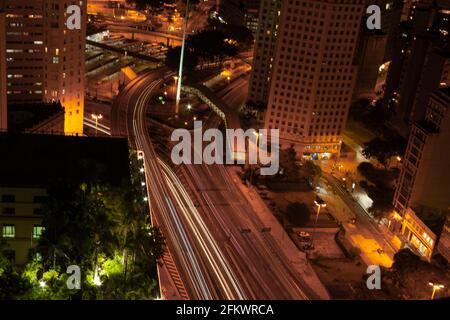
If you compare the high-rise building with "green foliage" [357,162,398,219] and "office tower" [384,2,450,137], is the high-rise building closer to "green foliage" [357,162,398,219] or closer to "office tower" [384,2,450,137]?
"green foliage" [357,162,398,219]

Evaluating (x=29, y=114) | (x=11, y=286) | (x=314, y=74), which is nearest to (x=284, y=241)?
(x=314, y=74)

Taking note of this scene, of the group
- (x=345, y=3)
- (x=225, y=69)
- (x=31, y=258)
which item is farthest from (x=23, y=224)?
(x=225, y=69)

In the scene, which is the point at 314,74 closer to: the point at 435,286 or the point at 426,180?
the point at 426,180

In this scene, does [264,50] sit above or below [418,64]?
below

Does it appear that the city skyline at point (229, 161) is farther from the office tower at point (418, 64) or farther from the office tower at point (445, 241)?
the office tower at point (418, 64)

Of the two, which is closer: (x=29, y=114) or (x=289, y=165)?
(x=29, y=114)
